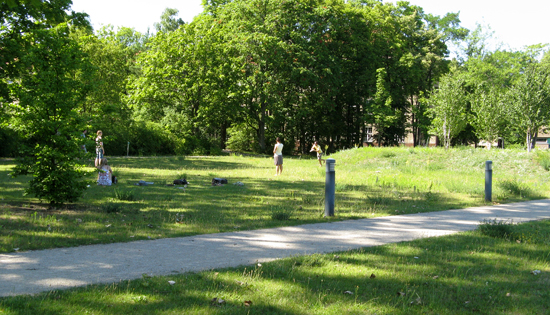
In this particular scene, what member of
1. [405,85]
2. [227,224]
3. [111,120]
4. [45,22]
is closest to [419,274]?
[227,224]

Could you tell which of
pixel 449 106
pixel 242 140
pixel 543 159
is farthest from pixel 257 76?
pixel 543 159

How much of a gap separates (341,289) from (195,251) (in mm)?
2304

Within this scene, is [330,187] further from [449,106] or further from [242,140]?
[449,106]

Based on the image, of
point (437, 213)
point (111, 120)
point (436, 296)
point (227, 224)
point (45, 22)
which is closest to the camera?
point (436, 296)

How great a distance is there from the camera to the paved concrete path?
4871 mm

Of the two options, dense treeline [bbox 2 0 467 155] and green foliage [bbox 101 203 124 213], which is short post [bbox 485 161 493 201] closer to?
green foliage [bbox 101 203 124 213]

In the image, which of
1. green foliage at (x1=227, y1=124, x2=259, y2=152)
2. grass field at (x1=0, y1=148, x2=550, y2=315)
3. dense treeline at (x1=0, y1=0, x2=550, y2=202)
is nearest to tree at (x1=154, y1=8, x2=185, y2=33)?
dense treeline at (x1=0, y1=0, x2=550, y2=202)

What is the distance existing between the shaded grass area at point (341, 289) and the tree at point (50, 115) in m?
4.96

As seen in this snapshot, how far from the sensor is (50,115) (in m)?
8.79

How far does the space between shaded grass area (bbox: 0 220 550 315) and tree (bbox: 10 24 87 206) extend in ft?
16.3

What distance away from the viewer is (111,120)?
35625 mm

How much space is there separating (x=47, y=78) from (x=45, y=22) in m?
7.84

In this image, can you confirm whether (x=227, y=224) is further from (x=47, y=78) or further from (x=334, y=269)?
(x=47, y=78)

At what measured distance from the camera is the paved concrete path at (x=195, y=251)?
487 cm
